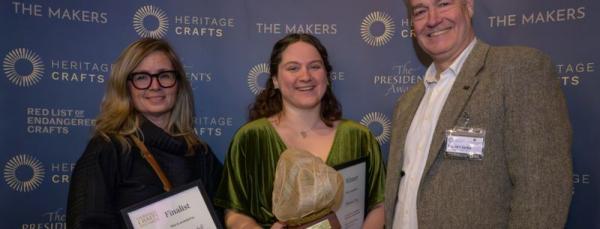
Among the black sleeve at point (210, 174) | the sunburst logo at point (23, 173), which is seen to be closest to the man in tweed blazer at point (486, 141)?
the black sleeve at point (210, 174)

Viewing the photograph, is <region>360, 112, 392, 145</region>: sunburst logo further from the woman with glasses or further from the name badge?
the name badge

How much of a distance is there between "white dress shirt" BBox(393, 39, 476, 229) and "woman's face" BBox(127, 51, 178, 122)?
52.2 inches

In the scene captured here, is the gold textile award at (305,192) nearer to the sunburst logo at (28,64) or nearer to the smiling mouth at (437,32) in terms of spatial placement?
the smiling mouth at (437,32)

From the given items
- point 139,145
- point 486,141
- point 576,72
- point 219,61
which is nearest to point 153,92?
point 139,145

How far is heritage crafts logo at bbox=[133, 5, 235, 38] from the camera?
11.5ft

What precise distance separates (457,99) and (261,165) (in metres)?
1.20

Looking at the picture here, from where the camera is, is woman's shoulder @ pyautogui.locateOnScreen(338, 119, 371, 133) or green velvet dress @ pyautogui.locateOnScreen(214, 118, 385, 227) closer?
green velvet dress @ pyautogui.locateOnScreen(214, 118, 385, 227)

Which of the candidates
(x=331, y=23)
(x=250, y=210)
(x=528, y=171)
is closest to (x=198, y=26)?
(x=331, y=23)

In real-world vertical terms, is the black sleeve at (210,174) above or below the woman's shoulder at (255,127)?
below

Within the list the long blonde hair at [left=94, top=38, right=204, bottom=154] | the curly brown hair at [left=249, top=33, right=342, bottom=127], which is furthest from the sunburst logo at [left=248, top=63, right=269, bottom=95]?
the long blonde hair at [left=94, top=38, right=204, bottom=154]

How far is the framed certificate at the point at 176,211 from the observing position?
7.28 ft

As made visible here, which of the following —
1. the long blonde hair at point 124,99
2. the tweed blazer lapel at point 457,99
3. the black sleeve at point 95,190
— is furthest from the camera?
the long blonde hair at point 124,99

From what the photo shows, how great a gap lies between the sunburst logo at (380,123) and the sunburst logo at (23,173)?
7.46ft

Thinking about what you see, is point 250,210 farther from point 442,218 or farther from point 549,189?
point 549,189
